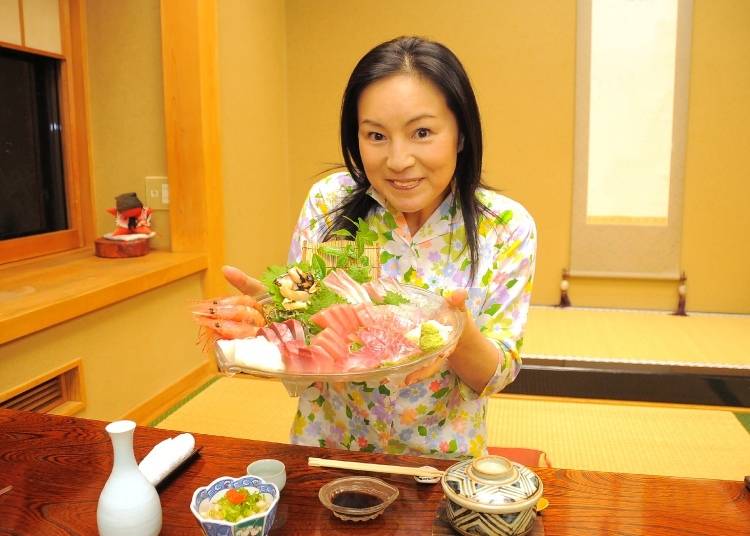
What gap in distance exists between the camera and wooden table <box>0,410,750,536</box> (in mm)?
1090

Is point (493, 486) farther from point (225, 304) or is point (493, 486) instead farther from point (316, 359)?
point (225, 304)

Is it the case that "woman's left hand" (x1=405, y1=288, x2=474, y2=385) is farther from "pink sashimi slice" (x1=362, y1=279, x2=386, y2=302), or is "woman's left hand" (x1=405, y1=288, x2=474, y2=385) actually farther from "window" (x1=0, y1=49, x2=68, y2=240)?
"window" (x1=0, y1=49, x2=68, y2=240)

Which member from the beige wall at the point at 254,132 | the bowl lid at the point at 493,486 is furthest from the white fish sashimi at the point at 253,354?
the beige wall at the point at 254,132

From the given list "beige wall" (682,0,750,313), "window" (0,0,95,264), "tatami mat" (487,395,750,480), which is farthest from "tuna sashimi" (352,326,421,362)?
"beige wall" (682,0,750,313)

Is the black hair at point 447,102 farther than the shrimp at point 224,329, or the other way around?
the black hair at point 447,102

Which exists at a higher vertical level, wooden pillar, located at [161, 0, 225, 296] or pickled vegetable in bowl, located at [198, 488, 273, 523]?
wooden pillar, located at [161, 0, 225, 296]

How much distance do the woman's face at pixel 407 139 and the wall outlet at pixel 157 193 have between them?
2.42 metres

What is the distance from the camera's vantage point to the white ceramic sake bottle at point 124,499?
99cm

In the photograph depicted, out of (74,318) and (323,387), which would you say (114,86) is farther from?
(323,387)

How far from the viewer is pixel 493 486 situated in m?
0.99

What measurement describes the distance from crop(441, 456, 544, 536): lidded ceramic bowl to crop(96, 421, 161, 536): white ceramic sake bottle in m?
0.46

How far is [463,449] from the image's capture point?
1508 millimetres

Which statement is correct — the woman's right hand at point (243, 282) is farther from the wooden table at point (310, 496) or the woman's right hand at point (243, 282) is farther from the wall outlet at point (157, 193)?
the wall outlet at point (157, 193)

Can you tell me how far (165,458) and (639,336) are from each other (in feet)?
11.1
